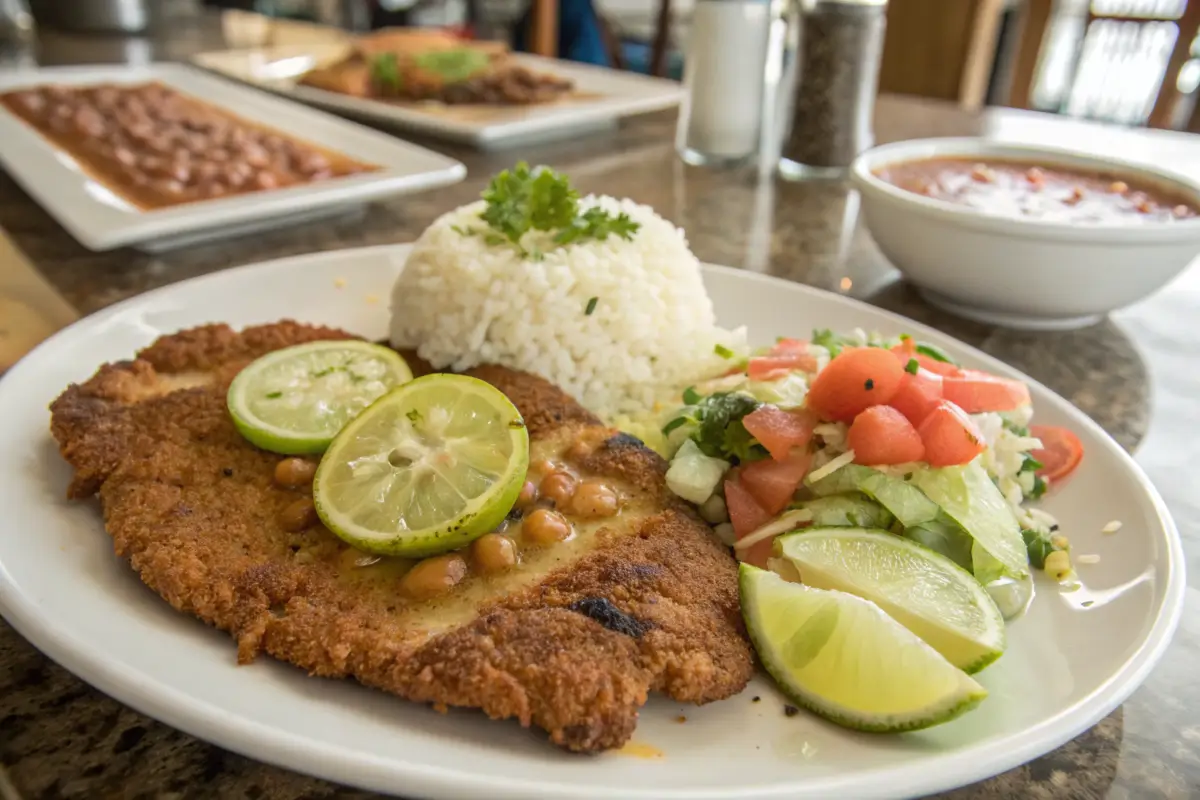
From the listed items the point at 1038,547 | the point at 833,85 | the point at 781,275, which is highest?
the point at 833,85

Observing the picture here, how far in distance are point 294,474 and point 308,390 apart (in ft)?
0.69

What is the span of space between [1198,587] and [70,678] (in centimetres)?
175

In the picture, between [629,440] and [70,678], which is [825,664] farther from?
[70,678]

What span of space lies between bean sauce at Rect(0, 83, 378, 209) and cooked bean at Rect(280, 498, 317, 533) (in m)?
1.68

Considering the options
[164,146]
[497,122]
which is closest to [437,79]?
[497,122]

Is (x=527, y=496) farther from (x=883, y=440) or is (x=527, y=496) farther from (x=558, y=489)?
(x=883, y=440)

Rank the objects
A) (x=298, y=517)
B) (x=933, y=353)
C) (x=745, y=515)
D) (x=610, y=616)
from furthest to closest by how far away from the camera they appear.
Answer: (x=933, y=353) < (x=745, y=515) < (x=298, y=517) < (x=610, y=616)

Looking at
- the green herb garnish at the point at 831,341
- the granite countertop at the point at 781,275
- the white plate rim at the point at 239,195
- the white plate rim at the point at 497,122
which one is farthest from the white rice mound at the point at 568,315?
the white plate rim at the point at 497,122

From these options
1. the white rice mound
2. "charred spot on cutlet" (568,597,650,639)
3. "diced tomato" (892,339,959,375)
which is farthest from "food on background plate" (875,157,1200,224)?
"charred spot on cutlet" (568,597,650,639)

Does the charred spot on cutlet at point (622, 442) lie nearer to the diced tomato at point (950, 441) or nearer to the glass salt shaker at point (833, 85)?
the diced tomato at point (950, 441)

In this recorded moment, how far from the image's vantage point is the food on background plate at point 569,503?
113cm

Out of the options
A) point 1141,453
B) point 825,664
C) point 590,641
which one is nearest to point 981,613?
point 825,664

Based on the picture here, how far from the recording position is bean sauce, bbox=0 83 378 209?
2.84 meters

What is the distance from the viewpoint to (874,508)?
1.49 metres
